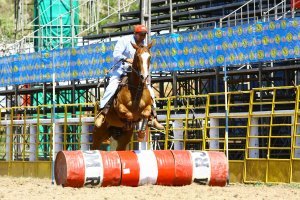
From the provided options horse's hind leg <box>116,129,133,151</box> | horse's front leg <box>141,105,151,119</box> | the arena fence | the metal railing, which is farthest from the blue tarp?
horse's front leg <box>141,105,151,119</box>

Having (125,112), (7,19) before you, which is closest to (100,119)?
(125,112)

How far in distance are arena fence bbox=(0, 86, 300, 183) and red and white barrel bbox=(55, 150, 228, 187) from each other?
1.91m

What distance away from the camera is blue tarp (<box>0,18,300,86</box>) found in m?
20.3

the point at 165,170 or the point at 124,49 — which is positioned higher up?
the point at 124,49

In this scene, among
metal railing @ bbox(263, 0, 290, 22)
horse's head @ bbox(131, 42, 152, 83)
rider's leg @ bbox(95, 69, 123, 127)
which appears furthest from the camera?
metal railing @ bbox(263, 0, 290, 22)

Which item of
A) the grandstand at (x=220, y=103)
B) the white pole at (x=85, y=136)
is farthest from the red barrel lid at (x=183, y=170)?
the white pole at (x=85, y=136)

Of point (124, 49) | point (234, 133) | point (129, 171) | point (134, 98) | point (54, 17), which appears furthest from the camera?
point (54, 17)

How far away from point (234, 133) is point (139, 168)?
8753 mm

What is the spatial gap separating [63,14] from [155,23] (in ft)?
12.4

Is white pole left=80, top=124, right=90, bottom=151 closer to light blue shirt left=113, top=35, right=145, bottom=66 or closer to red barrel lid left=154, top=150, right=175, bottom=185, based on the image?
light blue shirt left=113, top=35, right=145, bottom=66

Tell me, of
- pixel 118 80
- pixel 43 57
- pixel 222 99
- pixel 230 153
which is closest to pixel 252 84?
pixel 222 99

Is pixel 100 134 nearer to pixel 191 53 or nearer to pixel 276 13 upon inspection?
pixel 191 53

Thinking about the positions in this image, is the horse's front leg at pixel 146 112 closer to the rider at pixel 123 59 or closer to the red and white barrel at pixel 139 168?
the rider at pixel 123 59

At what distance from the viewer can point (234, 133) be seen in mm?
24250
